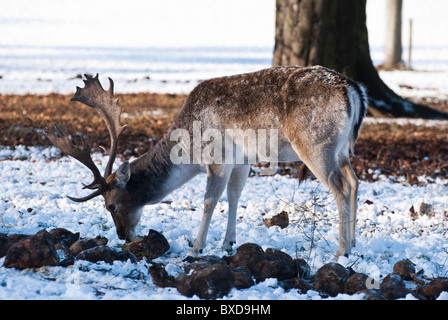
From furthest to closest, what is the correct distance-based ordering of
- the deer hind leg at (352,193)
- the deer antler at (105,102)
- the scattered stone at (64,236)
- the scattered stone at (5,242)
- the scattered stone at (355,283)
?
the deer antler at (105,102)
the deer hind leg at (352,193)
the scattered stone at (64,236)
the scattered stone at (5,242)
the scattered stone at (355,283)

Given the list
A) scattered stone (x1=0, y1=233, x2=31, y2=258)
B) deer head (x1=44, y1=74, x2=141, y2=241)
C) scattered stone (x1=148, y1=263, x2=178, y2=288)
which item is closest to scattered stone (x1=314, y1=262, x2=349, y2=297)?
scattered stone (x1=148, y1=263, x2=178, y2=288)

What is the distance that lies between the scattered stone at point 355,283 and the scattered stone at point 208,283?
916 millimetres

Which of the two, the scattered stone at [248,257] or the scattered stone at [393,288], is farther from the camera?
the scattered stone at [248,257]

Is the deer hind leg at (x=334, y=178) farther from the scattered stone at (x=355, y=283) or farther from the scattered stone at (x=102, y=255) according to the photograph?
the scattered stone at (x=102, y=255)

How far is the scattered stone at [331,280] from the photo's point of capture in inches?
181

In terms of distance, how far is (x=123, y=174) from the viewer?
6035mm

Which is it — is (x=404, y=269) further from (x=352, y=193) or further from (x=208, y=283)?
(x=208, y=283)

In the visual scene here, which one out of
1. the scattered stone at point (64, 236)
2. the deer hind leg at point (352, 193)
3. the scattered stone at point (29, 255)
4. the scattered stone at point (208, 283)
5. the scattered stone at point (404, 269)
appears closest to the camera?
the scattered stone at point (208, 283)

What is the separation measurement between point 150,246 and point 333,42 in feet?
29.7

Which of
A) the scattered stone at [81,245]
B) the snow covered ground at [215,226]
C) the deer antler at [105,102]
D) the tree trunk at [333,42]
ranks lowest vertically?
the snow covered ground at [215,226]

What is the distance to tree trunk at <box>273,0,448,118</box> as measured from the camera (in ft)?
42.8

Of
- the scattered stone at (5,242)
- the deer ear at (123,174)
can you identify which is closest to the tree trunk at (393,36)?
the deer ear at (123,174)

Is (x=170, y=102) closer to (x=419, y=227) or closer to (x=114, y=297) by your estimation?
(x=419, y=227)
